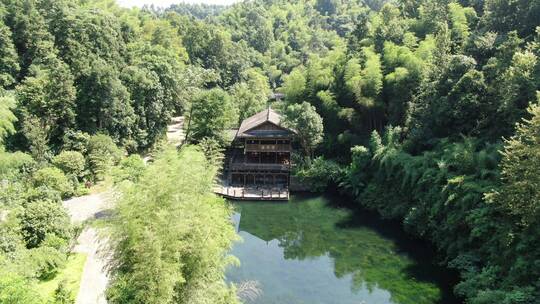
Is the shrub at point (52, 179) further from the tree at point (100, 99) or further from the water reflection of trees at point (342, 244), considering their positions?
the water reflection of trees at point (342, 244)

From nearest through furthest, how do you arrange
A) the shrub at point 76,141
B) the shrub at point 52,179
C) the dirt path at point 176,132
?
A: 1. the shrub at point 52,179
2. the shrub at point 76,141
3. the dirt path at point 176,132

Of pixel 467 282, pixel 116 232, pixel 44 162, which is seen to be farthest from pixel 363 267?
pixel 44 162

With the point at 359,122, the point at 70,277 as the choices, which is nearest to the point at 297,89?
the point at 359,122

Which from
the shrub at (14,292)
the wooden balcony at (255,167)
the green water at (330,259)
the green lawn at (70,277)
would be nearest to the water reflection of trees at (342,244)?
the green water at (330,259)

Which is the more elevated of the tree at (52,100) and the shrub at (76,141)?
the tree at (52,100)

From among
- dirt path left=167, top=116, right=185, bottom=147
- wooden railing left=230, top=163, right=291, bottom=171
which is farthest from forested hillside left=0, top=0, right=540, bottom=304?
dirt path left=167, top=116, right=185, bottom=147

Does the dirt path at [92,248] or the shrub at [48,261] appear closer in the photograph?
the dirt path at [92,248]

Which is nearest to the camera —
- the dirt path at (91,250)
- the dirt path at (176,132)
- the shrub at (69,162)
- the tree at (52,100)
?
the dirt path at (91,250)

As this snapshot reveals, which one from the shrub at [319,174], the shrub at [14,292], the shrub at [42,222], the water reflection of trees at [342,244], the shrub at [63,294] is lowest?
the water reflection of trees at [342,244]
